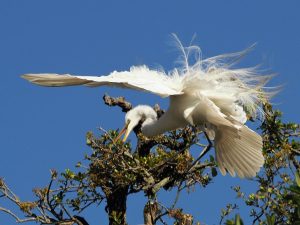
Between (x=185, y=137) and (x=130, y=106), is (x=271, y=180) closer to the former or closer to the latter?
(x=185, y=137)

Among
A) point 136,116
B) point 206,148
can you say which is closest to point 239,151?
point 206,148

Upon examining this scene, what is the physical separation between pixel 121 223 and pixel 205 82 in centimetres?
157

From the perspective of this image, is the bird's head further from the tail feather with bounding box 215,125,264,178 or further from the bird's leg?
the tail feather with bounding box 215,125,264,178

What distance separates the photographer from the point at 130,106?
7.94 metres

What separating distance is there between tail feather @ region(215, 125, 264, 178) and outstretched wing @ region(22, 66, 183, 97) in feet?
2.10

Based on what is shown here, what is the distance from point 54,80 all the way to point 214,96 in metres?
1.33

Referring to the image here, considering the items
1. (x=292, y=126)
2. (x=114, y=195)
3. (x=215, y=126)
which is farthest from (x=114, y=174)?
(x=292, y=126)

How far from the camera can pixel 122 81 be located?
600cm

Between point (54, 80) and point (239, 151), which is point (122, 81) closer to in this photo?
point (54, 80)

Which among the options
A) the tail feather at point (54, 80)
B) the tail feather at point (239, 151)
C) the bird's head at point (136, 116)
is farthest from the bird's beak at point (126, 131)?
the tail feather at point (54, 80)

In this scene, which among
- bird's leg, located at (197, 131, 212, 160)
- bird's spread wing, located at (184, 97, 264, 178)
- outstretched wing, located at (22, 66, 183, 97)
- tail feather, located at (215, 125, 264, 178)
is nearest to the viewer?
outstretched wing, located at (22, 66, 183, 97)

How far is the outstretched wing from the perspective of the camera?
5984mm

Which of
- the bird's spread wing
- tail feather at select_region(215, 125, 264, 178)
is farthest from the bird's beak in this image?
tail feather at select_region(215, 125, 264, 178)

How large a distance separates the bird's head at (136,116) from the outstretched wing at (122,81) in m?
1.05
